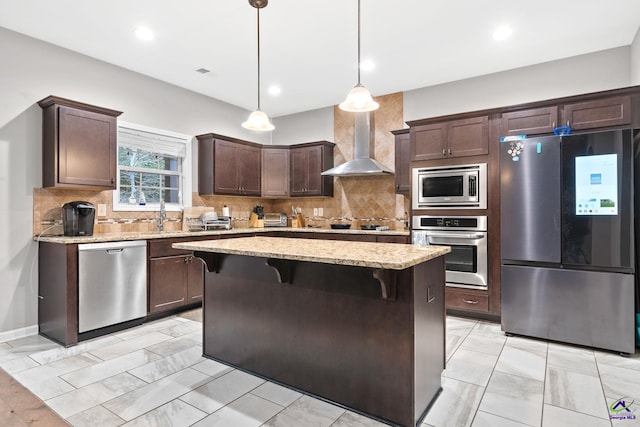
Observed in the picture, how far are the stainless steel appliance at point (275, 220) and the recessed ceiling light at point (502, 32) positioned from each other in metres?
3.89

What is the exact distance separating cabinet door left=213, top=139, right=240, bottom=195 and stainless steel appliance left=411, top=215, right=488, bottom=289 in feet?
8.97

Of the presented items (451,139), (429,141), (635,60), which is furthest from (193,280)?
(635,60)

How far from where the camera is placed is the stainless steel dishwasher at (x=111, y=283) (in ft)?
10.4

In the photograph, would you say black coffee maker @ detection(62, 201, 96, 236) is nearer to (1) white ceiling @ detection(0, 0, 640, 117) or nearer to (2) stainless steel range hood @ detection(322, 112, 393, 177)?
(1) white ceiling @ detection(0, 0, 640, 117)

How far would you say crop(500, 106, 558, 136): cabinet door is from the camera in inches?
131

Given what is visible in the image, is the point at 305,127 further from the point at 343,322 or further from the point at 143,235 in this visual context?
the point at 343,322

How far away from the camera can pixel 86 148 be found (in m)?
3.54

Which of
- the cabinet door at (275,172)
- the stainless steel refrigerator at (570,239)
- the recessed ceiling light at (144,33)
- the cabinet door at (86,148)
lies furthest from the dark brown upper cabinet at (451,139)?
the cabinet door at (86,148)

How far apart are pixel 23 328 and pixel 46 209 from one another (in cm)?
114

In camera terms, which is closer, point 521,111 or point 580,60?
point 521,111

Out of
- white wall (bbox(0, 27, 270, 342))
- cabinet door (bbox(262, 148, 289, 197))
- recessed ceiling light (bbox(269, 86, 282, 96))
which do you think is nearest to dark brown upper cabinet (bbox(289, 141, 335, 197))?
cabinet door (bbox(262, 148, 289, 197))

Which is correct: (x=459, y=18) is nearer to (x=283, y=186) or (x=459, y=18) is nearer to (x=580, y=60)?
(x=580, y=60)

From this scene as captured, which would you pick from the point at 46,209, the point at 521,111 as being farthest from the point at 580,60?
the point at 46,209

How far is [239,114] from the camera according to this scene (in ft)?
18.8
